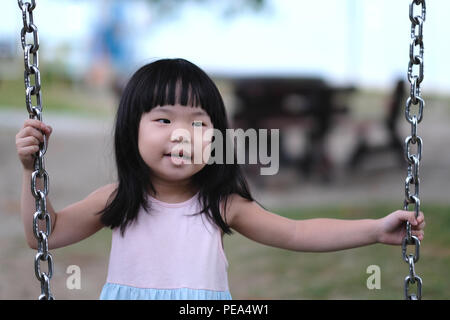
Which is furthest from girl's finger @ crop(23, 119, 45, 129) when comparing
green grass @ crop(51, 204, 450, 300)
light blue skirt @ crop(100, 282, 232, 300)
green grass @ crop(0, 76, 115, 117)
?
green grass @ crop(0, 76, 115, 117)

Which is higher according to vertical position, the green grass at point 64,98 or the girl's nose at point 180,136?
the green grass at point 64,98

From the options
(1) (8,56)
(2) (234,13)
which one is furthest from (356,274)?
(1) (8,56)

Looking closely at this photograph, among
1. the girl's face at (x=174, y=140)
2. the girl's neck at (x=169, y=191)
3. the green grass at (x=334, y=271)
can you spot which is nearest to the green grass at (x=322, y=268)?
the green grass at (x=334, y=271)

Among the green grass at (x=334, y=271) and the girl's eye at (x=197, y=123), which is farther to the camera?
the green grass at (x=334, y=271)

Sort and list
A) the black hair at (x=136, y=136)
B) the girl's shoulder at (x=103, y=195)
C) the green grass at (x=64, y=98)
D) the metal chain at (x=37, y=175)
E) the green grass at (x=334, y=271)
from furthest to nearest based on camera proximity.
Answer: the green grass at (x=64, y=98) < the green grass at (x=334, y=271) < the girl's shoulder at (x=103, y=195) < the black hair at (x=136, y=136) < the metal chain at (x=37, y=175)

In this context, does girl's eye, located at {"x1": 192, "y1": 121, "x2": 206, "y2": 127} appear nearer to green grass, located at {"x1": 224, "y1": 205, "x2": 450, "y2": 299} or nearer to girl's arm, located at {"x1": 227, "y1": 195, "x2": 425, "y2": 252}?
girl's arm, located at {"x1": 227, "y1": 195, "x2": 425, "y2": 252}

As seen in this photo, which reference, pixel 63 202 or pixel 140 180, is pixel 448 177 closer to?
pixel 63 202

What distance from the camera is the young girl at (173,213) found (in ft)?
6.48

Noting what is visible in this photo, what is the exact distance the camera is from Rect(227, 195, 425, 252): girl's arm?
2035 mm

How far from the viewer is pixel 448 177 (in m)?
7.94

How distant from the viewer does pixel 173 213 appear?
2.06 meters

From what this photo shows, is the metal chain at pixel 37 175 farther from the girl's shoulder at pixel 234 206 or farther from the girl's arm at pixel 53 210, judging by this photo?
the girl's shoulder at pixel 234 206

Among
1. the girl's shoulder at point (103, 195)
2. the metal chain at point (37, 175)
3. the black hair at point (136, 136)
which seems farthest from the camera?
the girl's shoulder at point (103, 195)

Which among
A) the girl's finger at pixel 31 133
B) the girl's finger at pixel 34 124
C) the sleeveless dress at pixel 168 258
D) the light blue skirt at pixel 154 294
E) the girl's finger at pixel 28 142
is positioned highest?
the girl's finger at pixel 34 124
